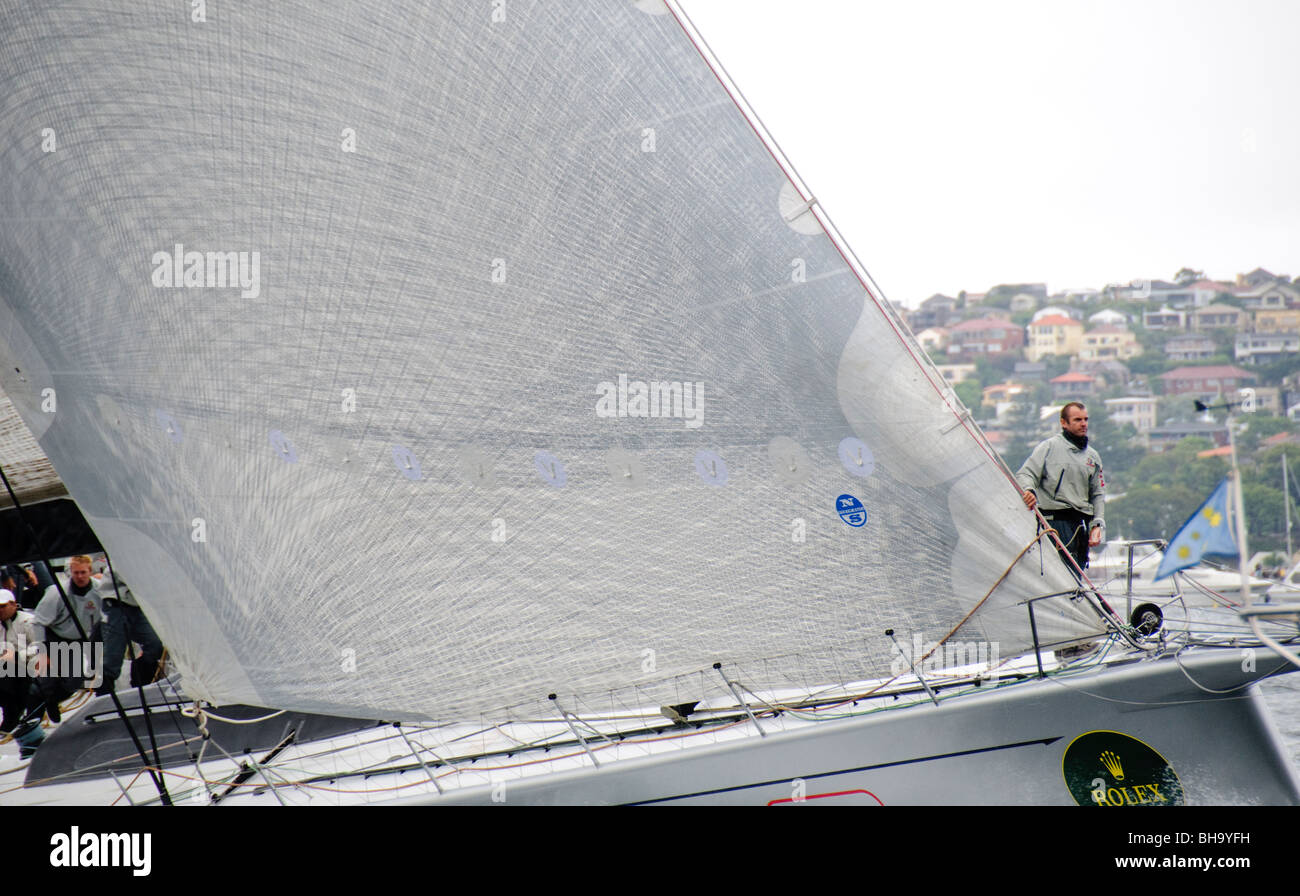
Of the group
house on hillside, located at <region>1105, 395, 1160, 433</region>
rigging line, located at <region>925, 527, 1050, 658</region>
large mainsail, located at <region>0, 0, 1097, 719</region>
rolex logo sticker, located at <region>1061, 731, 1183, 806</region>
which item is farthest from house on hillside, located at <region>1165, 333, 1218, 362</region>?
large mainsail, located at <region>0, 0, 1097, 719</region>

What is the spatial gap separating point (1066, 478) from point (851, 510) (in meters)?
1.39

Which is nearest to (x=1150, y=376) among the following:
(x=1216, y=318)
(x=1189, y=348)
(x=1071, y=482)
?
(x=1189, y=348)

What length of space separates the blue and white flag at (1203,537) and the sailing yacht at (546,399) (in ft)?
1.42

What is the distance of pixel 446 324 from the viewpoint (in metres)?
4.70

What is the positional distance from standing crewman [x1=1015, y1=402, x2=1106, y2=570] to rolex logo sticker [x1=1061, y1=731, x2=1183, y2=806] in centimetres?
115

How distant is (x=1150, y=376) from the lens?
68625 millimetres

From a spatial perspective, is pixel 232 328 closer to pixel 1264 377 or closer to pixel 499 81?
pixel 499 81

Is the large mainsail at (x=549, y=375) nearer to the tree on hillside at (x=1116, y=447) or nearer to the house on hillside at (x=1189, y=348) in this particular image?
the tree on hillside at (x=1116, y=447)

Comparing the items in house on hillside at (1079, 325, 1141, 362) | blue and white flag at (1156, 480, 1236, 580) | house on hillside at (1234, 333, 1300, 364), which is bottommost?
blue and white flag at (1156, 480, 1236, 580)

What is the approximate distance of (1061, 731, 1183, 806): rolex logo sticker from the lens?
14.4 ft

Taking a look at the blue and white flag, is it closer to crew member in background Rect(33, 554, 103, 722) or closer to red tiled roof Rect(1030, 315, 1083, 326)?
crew member in background Rect(33, 554, 103, 722)

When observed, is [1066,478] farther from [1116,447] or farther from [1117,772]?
[1116,447]
